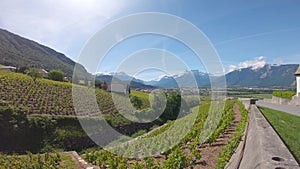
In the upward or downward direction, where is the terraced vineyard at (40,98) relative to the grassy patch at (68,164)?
upward

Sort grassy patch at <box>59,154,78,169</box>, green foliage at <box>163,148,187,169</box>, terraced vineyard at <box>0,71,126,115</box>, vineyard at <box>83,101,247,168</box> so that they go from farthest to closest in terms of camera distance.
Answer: terraced vineyard at <box>0,71,126,115</box> < grassy patch at <box>59,154,78,169</box> < vineyard at <box>83,101,247,168</box> < green foliage at <box>163,148,187,169</box>

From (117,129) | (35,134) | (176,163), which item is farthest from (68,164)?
(117,129)

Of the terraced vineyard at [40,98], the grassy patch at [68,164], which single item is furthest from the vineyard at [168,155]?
A: the terraced vineyard at [40,98]

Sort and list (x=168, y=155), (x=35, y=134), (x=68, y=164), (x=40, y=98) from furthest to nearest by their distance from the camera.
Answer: (x=40, y=98), (x=35, y=134), (x=168, y=155), (x=68, y=164)

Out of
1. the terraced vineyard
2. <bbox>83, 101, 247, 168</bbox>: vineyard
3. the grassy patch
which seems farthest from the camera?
the terraced vineyard

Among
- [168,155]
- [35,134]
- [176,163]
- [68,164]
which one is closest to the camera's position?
[176,163]

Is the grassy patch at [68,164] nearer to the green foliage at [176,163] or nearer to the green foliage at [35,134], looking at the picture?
the green foliage at [176,163]

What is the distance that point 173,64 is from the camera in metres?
10.4

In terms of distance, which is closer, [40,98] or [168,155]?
[168,155]

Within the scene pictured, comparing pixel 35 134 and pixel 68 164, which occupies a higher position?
pixel 68 164

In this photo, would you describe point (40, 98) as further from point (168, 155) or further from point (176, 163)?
point (176, 163)

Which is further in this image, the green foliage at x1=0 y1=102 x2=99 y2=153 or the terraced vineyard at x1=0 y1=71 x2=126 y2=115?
the terraced vineyard at x1=0 y1=71 x2=126 y2=115

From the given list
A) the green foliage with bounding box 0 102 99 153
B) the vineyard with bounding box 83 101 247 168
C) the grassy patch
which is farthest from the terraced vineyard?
the vineyard with bounding box 83 101 247 168

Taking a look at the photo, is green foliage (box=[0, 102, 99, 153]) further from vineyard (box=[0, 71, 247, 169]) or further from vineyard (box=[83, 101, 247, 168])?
vineyard (box=[83, 101, 247, 168])
